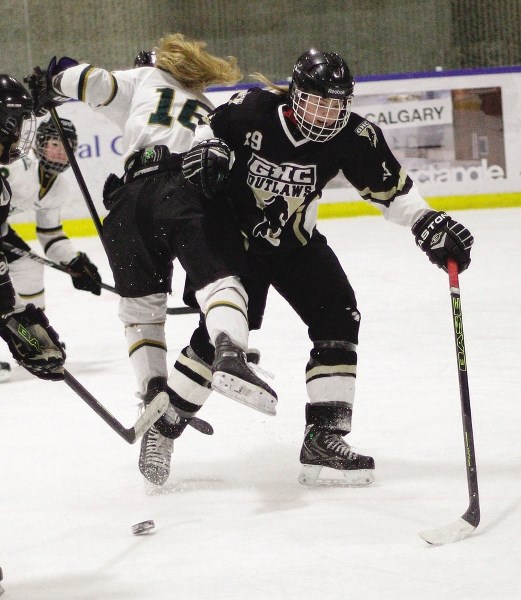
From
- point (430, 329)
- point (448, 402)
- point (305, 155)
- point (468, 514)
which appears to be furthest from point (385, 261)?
point (468, 514)

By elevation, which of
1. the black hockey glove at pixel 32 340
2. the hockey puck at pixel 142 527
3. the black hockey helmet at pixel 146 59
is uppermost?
the black hockey helmet at pixel 146 59

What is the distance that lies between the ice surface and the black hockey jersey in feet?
1.99

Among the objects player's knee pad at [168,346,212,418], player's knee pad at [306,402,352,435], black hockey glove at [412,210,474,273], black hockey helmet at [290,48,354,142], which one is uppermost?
black hockey helmet at [290,48,354,142]

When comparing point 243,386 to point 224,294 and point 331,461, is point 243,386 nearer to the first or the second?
point 224,294

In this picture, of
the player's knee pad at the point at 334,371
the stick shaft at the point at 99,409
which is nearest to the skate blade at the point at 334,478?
Result: the player's knee pad at the point at 334,371

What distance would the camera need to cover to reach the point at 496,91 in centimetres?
729

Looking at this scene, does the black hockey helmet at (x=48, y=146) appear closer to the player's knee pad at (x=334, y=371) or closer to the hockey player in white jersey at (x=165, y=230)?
the hockey player in white jersey at (x=165, y=230)

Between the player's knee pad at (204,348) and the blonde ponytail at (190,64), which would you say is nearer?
the player's knee pad at (204,348)

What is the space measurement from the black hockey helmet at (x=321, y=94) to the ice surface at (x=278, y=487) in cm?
82

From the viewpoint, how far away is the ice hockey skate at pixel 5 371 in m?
3.81

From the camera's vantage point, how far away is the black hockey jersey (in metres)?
2.38

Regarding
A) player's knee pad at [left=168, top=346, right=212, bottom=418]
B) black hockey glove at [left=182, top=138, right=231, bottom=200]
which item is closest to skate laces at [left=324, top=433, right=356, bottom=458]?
player's knee pad at [left=168, top=346, right=212, bottom=418]

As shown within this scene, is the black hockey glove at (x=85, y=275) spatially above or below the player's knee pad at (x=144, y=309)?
above

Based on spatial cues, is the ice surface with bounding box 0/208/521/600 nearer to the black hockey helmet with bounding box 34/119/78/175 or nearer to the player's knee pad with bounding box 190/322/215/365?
the player's knee pad with bounding box 190/322/215/365
